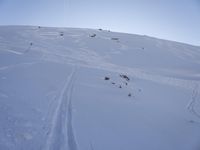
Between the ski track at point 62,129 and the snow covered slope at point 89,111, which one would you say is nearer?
the ski track at point 62,129

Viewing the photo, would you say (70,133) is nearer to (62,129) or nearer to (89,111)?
(62,129)

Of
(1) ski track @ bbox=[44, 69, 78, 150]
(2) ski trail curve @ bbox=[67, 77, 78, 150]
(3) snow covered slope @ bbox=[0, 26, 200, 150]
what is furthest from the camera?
(3) snow covered slope @ bbox=[0, 26, 200, 150]

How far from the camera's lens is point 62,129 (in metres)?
6.64

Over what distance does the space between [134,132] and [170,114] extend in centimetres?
374

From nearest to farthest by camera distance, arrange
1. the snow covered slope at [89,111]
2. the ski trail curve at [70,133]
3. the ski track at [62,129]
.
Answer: the ski track at [62,129] < the ski trail curve at [70,133] < the snow covered slope at [89,111]

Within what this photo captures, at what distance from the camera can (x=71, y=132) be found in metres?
6.62

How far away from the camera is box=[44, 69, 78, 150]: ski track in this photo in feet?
18.7

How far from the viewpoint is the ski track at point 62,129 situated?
5.69 meters

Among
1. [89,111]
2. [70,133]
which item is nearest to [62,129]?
[70,133]

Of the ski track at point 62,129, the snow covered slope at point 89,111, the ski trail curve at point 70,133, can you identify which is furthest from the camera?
the snow covered slope at point 89,111

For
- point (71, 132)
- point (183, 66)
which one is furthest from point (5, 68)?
point (183, 66)

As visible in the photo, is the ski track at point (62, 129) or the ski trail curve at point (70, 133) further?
the ski trail curve at point (70, 133)

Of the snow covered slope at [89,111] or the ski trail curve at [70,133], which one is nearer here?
the ski trail curve at [70,133]

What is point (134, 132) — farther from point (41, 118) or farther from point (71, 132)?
point (41, 118)
